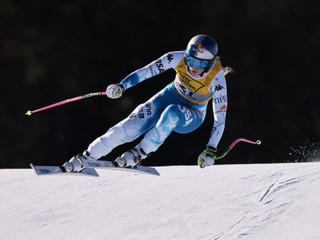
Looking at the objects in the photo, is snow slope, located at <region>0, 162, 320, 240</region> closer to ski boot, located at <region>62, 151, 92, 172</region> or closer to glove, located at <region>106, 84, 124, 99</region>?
ski boot, located at <region>62, 151, 92, 172</region>

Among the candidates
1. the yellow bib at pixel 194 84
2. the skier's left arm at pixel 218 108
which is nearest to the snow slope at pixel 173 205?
the skier's left arm at pixel 218 108

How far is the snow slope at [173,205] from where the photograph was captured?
21.0ft

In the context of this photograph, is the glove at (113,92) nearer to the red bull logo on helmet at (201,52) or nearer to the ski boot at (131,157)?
the ski boot at (131,157)

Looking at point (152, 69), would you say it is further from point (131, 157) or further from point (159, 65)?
point (131, 157)

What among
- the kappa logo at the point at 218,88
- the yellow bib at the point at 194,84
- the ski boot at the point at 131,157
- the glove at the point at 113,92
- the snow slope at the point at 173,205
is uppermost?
the glove at the point at 113,92

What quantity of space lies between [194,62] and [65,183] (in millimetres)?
2577

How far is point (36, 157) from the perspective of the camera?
13.6 metres

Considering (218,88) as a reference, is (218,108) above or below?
below

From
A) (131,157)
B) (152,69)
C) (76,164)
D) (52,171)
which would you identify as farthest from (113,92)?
(52,171)

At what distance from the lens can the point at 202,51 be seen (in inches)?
265

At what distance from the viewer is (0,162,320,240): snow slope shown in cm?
640

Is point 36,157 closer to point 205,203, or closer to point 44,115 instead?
point 44,115

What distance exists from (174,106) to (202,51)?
573 millimetres

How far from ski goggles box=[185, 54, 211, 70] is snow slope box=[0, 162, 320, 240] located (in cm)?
129
